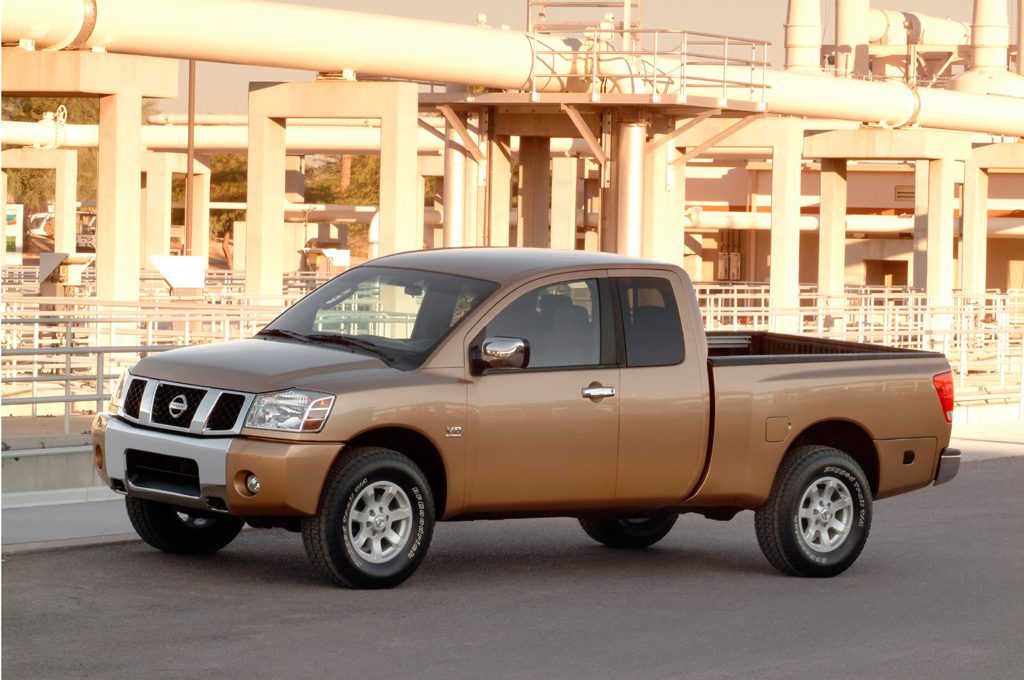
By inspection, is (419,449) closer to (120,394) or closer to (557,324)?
(557,324)

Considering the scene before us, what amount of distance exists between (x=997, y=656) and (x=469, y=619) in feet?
8.08

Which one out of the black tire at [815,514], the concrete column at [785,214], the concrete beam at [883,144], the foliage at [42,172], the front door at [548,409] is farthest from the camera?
the foliage at [42,172]

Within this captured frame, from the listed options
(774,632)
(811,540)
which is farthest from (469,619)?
(811,540)

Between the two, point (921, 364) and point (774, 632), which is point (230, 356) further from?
point (921, 364)

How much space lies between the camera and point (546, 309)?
33.3ft

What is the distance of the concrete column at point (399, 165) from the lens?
961 inches

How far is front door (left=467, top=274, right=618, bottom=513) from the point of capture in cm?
973

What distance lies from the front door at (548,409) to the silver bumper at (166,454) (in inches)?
53.7

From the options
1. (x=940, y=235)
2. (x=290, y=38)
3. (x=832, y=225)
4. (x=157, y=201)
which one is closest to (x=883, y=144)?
(x=832, y=225)

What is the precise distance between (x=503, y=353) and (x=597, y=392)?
0.77 meters

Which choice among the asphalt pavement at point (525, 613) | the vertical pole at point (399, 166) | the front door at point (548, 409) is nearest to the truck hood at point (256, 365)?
the front door at point (548, 409)

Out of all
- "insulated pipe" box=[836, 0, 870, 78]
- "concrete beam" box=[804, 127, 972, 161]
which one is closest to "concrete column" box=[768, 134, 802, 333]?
"concrete beam" box=[804, 127, 972, 161]

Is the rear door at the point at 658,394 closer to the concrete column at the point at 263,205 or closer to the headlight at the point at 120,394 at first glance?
the headlight at the point at 120,394

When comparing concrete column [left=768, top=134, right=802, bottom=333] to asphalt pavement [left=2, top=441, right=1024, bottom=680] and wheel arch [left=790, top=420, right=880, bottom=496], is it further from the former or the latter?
wheel arch [left=790, top=420, right=880, bottom=496]
